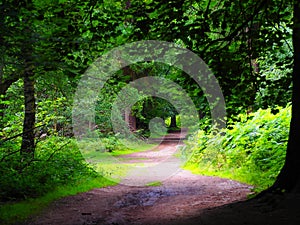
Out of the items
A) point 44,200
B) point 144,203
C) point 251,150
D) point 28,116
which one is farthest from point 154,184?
point 28,116

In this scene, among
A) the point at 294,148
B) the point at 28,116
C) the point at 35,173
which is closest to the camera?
the point at 294,148

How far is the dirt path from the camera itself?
6.44 metres

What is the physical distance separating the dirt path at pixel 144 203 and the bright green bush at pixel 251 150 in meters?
0.77

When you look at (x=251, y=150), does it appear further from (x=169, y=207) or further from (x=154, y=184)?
(x=169, y=207)

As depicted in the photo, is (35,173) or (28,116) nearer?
(35,173)

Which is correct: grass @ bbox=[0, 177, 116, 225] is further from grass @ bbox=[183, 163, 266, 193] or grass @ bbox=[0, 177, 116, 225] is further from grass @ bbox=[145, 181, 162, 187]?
grass @ bbox=[183, 163, 266, 193]

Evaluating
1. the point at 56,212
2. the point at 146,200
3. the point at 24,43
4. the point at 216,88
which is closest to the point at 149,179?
the point at 146,200

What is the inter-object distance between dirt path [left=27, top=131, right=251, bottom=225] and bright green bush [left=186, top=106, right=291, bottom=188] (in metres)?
0.77

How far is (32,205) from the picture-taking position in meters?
7.46

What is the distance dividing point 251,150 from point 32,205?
7736 millimetres

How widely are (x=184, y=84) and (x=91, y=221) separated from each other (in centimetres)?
338

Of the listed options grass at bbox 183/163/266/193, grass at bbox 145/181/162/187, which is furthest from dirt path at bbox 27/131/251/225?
grass at bbox 183/163/266/193

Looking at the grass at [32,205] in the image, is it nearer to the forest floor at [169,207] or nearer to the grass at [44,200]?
the grass at [44,200]

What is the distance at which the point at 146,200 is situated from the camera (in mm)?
8414
